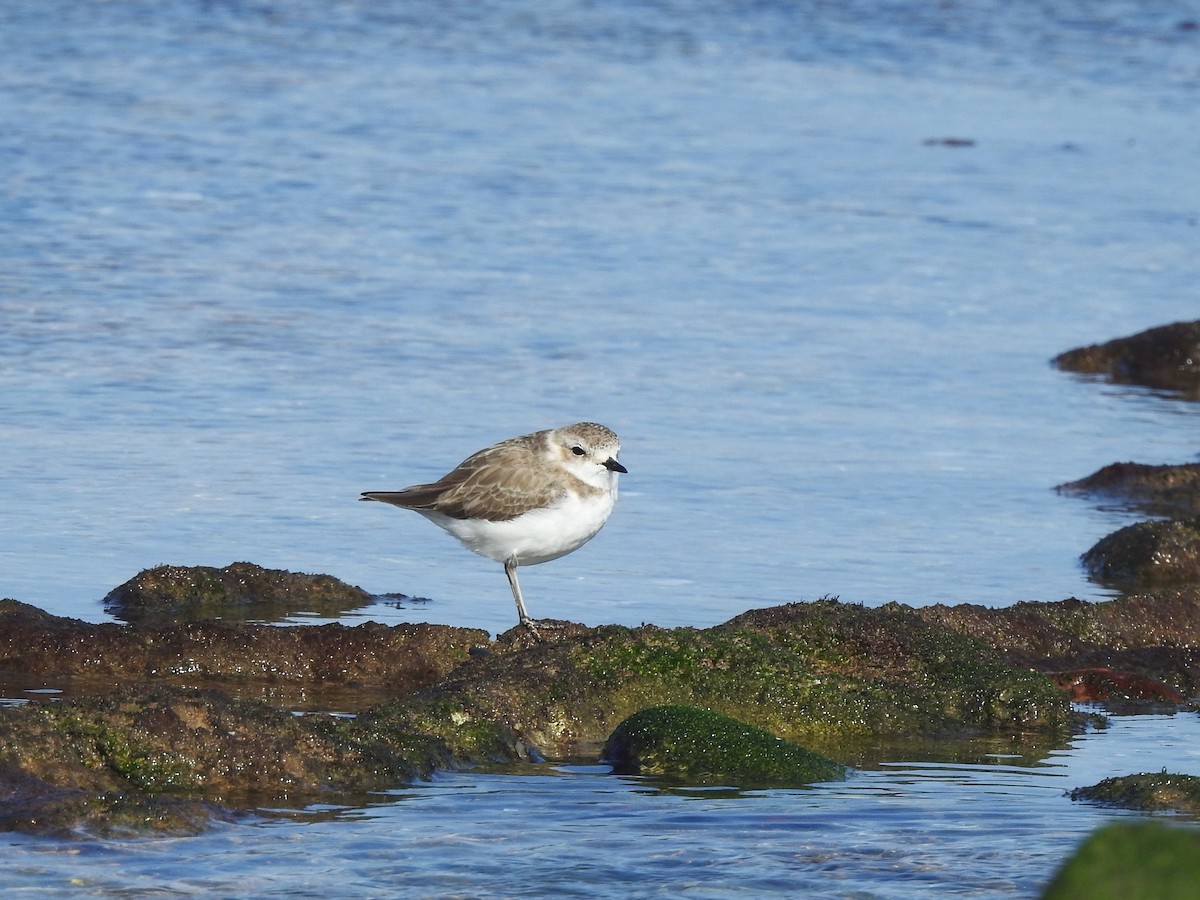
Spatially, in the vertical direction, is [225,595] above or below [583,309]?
below

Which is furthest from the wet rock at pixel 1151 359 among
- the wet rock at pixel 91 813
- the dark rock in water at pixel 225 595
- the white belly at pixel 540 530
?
the wet rock at pixel 91 813

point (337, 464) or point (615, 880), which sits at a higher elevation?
point (337, 464)

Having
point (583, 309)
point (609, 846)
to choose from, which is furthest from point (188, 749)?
point (583, 309)

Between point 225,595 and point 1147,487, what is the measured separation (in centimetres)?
550

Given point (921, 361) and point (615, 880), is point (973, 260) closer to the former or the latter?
point (921, 361)

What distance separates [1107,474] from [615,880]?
21.1 feet

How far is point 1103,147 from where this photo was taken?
2203 cm

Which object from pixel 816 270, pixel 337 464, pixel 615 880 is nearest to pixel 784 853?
pixel 615 880

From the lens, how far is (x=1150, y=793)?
20.6ft

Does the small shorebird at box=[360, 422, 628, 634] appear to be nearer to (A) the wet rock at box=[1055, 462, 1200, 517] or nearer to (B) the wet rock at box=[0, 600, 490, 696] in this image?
(B) the wet rock at box=[0, 600, 490, 696]

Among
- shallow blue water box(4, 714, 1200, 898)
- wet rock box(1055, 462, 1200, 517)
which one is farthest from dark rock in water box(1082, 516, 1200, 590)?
shallow blue water box(4, 714, 1200, 898)

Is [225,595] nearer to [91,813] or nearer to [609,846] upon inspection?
[91,813]

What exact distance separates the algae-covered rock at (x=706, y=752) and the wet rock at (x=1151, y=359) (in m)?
7.92

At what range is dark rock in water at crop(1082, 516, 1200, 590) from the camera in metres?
9.78
